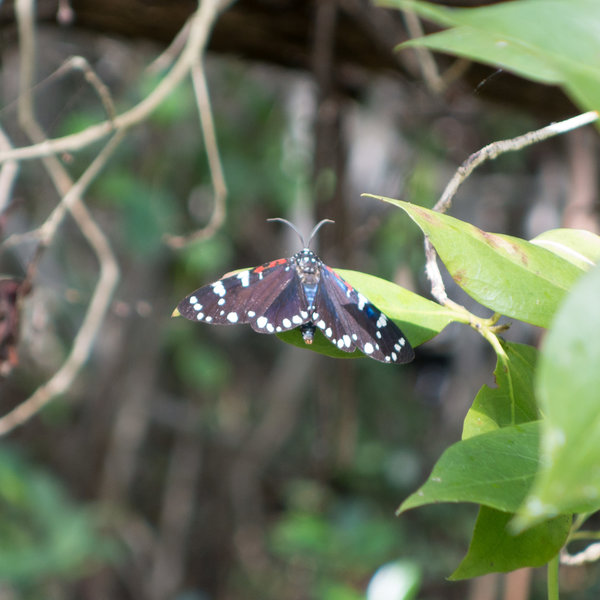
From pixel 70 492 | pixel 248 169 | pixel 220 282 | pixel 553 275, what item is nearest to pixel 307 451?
pixel 70 492

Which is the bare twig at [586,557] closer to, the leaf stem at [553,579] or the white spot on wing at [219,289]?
the leaf stem at [553,579]

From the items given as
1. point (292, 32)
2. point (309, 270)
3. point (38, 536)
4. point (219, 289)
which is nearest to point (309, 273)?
point (309, 270)

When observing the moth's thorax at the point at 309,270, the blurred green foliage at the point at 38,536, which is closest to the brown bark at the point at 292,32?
the moth's thorax at the point at 309,270

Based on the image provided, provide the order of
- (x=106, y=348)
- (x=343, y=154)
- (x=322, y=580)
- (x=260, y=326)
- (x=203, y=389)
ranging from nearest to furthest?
(x=260, y=326) < (x=343, y=154) < (x=322, y=580) < (x=106, y=348) < (x=203, y=389)

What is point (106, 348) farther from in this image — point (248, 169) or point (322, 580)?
point (322, 580)

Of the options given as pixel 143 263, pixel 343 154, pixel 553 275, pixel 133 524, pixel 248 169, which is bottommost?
pixel 553 275

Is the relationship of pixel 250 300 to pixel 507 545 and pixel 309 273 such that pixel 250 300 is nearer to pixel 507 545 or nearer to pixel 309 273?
pixel 309 273
